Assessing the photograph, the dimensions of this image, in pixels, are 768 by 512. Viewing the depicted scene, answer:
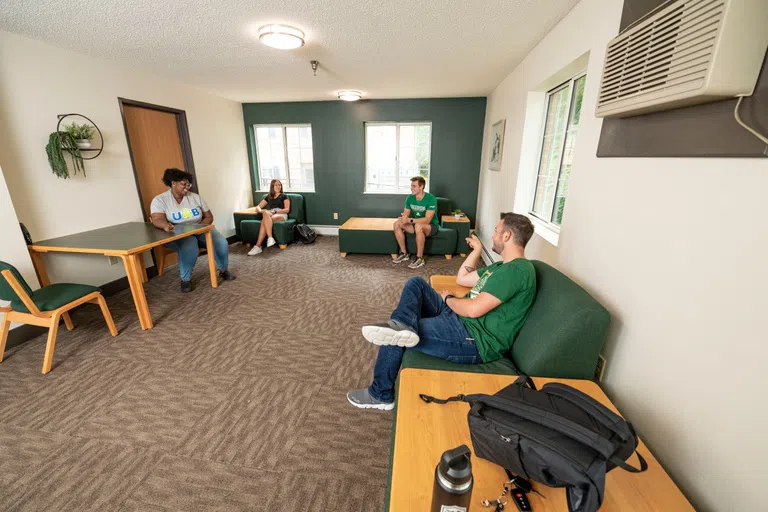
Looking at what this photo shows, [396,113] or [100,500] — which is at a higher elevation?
[396,113]

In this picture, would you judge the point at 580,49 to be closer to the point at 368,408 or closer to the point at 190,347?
the point at 368,408

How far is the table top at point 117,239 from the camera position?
7.55 feet

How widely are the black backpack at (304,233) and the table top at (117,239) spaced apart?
195cm

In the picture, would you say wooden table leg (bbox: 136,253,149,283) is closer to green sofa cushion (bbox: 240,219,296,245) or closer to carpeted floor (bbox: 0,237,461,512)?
carpeted floor (bbox: 0,237,461,512)

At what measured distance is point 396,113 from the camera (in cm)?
505

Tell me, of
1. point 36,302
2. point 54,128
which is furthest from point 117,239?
point 54,128

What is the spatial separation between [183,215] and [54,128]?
45.0 inches

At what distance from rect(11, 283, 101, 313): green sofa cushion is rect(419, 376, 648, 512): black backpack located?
2.68 metres

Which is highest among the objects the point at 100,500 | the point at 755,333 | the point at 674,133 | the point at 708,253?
the point at 674,133

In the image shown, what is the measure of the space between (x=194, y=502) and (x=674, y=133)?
223cm

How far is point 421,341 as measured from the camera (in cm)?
148

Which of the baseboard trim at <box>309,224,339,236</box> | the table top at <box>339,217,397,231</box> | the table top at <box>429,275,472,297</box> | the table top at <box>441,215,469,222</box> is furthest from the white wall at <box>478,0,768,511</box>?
the baseboard trim at <box>309,224,339,236</box>

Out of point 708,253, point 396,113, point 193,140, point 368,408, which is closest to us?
point 708,253

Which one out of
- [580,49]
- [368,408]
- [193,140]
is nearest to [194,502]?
[368,408]
